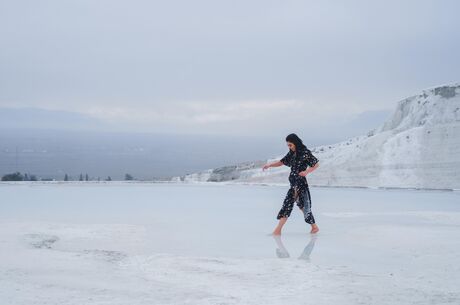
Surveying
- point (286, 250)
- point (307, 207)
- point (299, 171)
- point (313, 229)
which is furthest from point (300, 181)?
point (286, 250)

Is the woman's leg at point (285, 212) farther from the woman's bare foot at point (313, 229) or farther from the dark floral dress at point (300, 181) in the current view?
the woman's bare foot at point (313, 229)

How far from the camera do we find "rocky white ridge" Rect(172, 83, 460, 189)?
17609 mm

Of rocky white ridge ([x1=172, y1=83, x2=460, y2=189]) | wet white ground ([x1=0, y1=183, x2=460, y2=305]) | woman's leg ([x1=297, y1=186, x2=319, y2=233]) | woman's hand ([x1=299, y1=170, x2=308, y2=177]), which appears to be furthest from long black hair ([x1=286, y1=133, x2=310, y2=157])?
rocky white ridge ([x1=172, y1=83, x2=460, y2=189])

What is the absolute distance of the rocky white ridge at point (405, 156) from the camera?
1761 cm

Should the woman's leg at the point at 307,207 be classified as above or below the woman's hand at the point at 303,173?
below

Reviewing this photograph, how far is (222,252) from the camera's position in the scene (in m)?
7.24

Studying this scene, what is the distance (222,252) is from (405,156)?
1262 cm

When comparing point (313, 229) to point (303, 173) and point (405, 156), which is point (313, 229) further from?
point (405, 156)

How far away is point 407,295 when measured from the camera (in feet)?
17.2

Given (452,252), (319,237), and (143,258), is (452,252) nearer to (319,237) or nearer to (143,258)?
(319,237)

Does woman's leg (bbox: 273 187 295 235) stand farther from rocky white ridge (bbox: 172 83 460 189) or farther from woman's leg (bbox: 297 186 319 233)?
rocky white ridge (bbox: 172 83 460 189)

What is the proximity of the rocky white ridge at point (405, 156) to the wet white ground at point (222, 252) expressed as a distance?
15.2 ft

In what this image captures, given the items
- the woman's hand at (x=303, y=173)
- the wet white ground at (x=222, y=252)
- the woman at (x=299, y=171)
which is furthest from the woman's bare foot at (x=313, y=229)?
the woman's hand at (x=303, y=173)

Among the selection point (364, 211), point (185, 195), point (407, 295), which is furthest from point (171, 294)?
point (185, 195)
